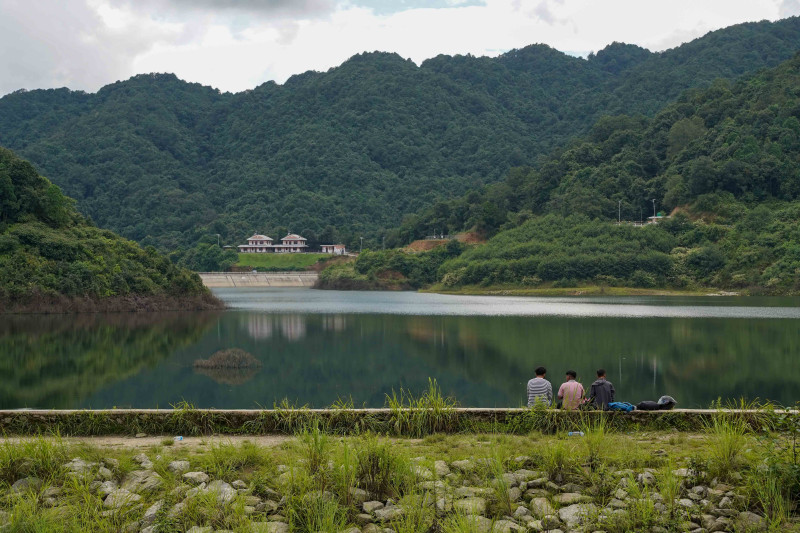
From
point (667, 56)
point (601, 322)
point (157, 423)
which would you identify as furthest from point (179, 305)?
point (667, 56)

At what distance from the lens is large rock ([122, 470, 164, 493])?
8773 mm

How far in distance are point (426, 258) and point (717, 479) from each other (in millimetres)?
96444

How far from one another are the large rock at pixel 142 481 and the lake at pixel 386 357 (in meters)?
8.83

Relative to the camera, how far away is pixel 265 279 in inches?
4958

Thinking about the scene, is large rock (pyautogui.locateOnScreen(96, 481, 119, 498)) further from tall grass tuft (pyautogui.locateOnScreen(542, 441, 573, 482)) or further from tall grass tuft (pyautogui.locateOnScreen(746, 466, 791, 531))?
tall grass tuft (pyautogui.locateOnScreen(746, 466, 791, 531))

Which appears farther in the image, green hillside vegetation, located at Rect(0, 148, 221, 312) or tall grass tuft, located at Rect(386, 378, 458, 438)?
green hillside vegetation, located at Rect(0, 148, 221, 312)

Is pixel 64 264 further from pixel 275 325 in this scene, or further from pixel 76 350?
pixel 76 350

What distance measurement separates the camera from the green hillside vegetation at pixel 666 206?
253 ft

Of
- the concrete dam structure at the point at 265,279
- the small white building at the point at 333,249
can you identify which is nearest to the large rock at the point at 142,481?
the concrete dam structure at the point at 265,279

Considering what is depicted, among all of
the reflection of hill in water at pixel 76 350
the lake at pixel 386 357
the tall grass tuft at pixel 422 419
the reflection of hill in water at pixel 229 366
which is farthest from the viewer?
the reflection of hill in water at pixel 229 366

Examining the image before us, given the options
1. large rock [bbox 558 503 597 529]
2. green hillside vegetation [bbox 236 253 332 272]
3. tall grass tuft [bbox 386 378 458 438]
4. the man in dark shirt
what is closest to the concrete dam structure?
green hillside vegetation [bbox 236 253 332 272]

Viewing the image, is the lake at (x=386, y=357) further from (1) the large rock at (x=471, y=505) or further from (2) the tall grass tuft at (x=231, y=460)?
(1) the large rock at (x=471, y=505)

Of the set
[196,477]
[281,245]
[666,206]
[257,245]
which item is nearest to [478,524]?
[196,477]

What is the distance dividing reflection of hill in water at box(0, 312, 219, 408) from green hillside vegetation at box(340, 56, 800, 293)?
4862cm
